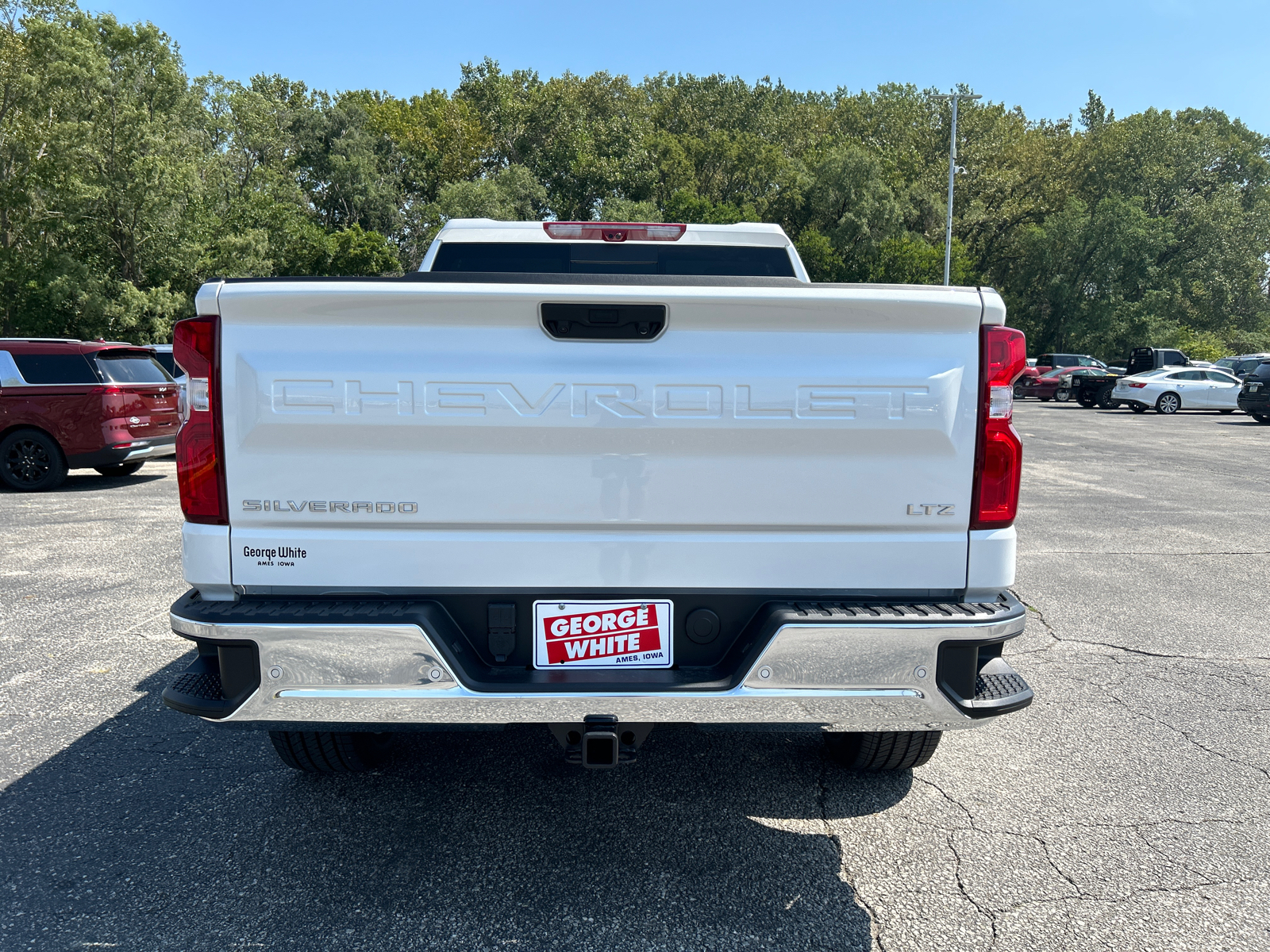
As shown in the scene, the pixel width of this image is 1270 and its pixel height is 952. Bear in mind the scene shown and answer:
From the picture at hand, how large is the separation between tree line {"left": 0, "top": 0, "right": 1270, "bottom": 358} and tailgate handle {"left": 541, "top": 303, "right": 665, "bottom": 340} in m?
28.8

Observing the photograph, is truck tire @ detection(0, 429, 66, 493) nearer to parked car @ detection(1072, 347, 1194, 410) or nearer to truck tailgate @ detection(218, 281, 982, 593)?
truck tailgate @ detection(218, 281, 982, 593)

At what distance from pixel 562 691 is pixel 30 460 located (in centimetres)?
1152

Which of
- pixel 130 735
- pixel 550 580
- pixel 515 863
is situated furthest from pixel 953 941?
pixel 130 735

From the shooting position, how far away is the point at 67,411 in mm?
11188

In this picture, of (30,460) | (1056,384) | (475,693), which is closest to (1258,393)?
(1056,384)

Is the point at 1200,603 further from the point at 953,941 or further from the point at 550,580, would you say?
the point at 550,580

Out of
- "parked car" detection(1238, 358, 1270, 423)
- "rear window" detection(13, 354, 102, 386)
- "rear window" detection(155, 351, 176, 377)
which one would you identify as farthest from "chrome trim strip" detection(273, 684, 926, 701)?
"parked car" detection(1238, 358, 1270, 423)

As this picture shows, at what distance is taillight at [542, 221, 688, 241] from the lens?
4066mm

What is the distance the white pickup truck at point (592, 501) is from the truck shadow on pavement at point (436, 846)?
0.56 m

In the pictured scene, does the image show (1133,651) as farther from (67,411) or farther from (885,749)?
(67,411)

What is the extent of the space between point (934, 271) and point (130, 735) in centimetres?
5501

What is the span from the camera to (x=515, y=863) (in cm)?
296

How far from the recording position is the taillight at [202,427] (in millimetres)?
2516

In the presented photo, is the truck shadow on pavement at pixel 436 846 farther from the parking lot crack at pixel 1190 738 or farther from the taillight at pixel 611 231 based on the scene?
the taillight at pixel 611 231
